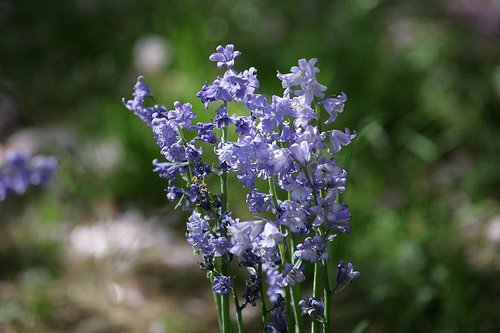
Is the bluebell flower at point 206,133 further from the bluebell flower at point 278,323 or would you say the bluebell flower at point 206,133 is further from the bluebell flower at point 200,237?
the bluebell flower at point 278,323

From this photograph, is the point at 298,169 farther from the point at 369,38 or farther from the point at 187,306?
the point at 369,38

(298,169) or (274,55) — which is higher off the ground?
(274,55)

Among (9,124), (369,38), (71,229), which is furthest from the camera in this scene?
(9,124)

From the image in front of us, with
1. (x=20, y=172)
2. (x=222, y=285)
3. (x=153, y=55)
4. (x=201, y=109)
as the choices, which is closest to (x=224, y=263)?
(x=222, y=285)

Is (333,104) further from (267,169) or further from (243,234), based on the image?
(243,234)

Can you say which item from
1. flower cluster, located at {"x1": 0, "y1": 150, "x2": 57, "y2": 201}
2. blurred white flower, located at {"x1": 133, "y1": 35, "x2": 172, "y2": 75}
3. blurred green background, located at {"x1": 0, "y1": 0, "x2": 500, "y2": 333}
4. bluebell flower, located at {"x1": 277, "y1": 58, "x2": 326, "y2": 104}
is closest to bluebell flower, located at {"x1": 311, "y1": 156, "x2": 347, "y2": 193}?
bluebell flower, located at {"x1": 277, "y1": 58, "x2": 326, "y2": 104}

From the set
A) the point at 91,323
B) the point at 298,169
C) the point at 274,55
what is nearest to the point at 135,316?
the point at 91,323
